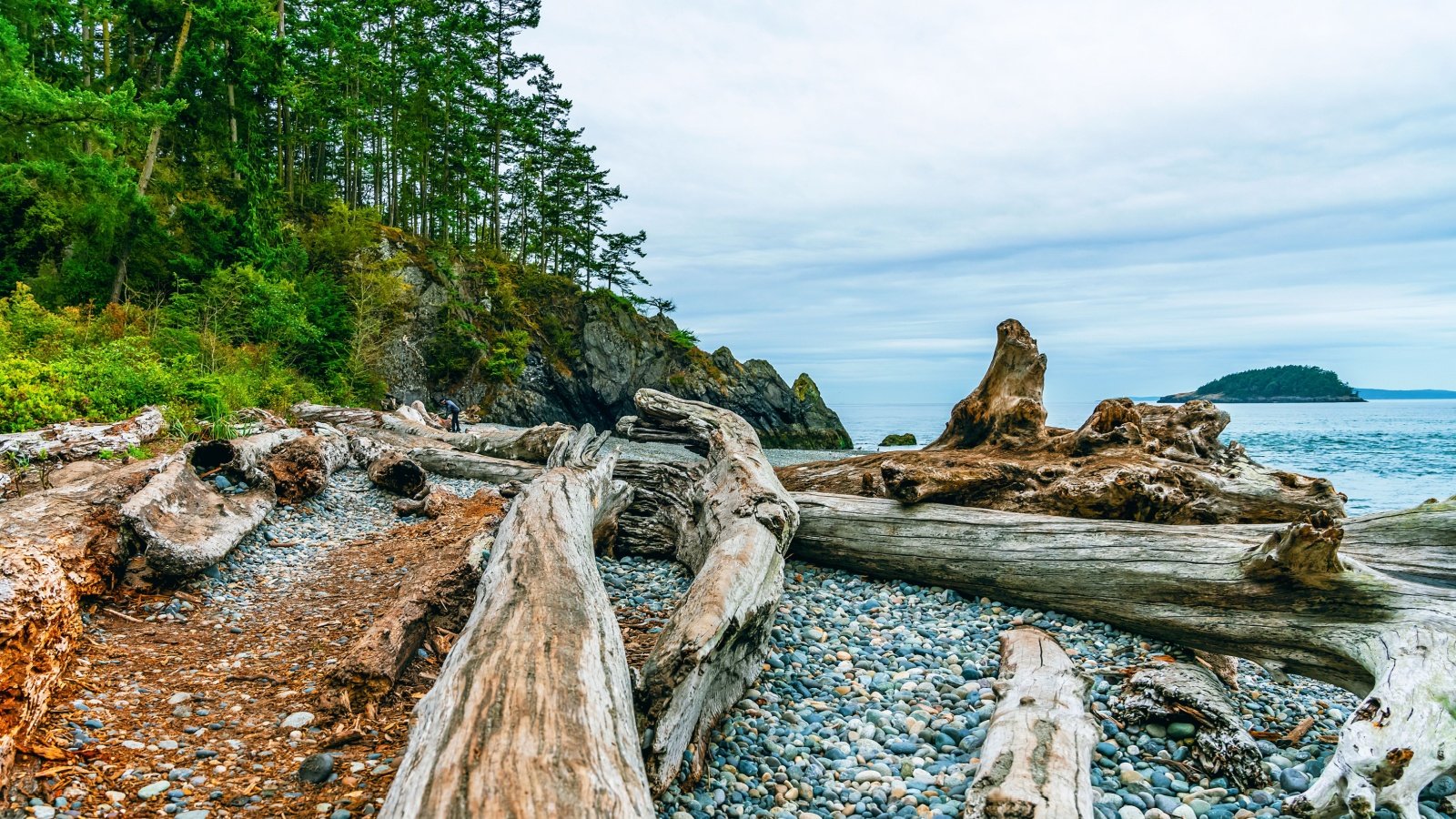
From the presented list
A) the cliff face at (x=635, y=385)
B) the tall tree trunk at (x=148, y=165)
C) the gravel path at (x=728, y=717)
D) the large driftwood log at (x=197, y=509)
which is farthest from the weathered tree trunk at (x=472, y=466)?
the cliff face at (x=635, y=385)

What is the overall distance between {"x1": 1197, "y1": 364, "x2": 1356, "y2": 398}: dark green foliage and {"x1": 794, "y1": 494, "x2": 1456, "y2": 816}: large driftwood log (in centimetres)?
7658

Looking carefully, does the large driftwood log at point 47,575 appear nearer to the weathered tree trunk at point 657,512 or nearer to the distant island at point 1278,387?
the weathered tree trunk at point 657,512

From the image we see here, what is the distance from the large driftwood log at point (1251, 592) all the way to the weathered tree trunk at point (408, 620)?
311cm

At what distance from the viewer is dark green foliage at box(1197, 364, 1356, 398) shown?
231ft

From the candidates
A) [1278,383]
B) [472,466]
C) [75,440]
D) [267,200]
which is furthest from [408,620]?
[1278,383]

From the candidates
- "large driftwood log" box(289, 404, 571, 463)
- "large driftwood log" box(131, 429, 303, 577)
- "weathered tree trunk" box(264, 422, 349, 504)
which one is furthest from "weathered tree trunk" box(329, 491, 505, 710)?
"large driftwood log" box(289, 404, 571, 463)

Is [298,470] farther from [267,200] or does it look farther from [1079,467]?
[267,200]

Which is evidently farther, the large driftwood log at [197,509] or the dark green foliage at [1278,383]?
the dark green foliage at [1278,383]

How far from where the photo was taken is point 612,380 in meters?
36.9

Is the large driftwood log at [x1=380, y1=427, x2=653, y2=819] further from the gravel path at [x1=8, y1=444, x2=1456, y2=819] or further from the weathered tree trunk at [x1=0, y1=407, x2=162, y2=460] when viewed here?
the weathered tree trunk at [x1=0, y1=407, x2=162, y2=460]

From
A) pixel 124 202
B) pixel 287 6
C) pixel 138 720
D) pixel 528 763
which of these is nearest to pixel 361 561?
pixel 138 720

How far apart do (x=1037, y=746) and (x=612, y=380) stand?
34.9 meters

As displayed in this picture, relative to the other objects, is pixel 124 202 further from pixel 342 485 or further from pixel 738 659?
pixel 738 659

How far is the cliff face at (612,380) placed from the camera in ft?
96.8
